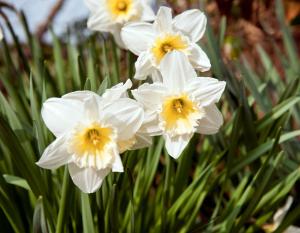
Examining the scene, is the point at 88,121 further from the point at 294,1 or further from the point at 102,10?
the point at 294,1

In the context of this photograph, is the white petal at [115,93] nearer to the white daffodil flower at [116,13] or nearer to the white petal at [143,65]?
the white petal at [143,65]

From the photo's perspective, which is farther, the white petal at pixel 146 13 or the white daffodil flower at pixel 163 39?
the white petal at pixel 146 13

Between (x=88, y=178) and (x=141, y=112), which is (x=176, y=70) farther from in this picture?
(x=88, y=178)

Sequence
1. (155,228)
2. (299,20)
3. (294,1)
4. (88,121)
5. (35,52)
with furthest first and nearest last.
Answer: (294,1)
(299,20)
(35,52)
(155,228)
(88,121)

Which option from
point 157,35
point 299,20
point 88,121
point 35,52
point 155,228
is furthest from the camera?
point 299,20

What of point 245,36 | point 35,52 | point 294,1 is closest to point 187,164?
point 35,52

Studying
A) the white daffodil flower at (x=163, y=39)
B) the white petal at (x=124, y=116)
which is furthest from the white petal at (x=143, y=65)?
the white petal at (x=124, y=116)

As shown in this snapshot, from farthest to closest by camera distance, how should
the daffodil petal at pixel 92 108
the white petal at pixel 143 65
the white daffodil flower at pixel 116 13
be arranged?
the white daffodil flower at pixel 116 13, the white petal at pixel 143 65, the daffodil petal at pixel 92 108

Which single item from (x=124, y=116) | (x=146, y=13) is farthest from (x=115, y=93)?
(x=146, y=13)
